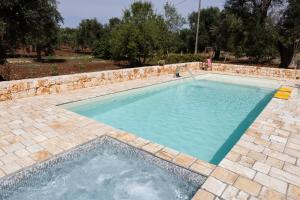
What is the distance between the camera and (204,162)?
3.62 metres

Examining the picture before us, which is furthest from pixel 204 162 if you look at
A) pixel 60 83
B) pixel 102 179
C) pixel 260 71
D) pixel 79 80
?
pixel 260 71

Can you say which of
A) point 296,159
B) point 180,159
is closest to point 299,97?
point 296,159

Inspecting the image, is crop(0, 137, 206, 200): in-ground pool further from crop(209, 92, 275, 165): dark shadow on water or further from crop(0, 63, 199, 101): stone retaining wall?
crop(0, 63, 199, 101): stone retaining wall

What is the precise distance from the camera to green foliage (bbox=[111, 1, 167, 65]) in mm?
14500

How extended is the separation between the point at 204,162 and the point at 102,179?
1659 millimetres

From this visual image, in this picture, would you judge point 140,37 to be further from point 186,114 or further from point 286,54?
point 286,54

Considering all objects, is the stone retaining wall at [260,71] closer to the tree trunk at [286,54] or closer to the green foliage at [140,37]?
the tree trunk at [286,54]

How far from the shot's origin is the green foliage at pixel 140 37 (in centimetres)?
1450

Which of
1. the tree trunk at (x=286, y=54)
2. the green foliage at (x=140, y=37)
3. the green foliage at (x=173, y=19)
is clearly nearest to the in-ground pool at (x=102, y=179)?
the green foliage at (x=140, y=37)

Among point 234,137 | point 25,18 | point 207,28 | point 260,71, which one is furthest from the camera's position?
point 207,28

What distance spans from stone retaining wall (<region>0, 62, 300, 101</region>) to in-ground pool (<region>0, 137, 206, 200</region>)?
13.2ft

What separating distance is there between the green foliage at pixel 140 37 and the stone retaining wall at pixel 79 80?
8.27 ft

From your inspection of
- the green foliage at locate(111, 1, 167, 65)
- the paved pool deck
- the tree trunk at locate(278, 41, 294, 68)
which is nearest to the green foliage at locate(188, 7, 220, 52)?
the tree trunk at locate(278, 41, 294, 68)

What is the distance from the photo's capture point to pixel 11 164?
3.37m
